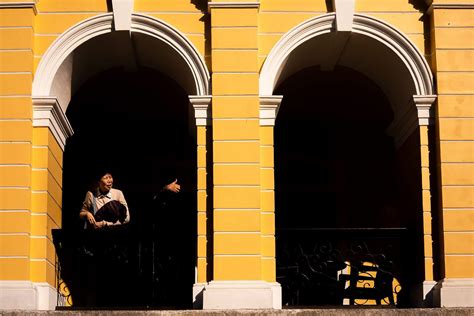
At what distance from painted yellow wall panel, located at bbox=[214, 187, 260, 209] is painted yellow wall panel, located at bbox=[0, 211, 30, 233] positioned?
7.88 feet

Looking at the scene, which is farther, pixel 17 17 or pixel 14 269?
pixel 17 17

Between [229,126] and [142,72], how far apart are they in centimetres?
376

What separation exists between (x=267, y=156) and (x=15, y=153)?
3.24 metres

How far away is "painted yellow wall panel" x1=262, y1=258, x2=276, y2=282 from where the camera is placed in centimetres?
1570

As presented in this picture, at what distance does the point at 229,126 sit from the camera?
52.0 feet

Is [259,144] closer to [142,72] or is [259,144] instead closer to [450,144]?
[450,144]

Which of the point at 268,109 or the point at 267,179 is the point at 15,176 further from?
the point at 268,109

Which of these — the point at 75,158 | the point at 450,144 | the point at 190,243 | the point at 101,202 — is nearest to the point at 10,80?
the point at 101,202

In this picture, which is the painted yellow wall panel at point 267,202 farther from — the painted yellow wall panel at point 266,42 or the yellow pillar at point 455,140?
the yellow pillar at point 455,140

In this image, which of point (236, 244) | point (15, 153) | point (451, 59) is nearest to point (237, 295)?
point (236, 244)

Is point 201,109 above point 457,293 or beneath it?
→ above

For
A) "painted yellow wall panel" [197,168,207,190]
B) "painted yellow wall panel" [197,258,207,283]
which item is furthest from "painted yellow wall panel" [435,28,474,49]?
"painted yellow wall panel" [197,258,207,283]

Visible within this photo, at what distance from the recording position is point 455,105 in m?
16.1

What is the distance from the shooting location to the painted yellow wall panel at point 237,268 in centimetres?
1535
